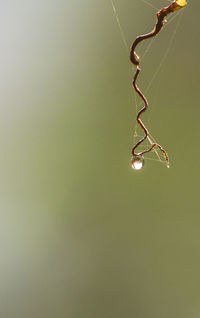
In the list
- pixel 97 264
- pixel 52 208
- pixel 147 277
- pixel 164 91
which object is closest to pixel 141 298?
pixel 147 277

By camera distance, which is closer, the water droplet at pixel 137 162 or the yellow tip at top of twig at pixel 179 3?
the yellow tip at top of twig at pixel 179 3

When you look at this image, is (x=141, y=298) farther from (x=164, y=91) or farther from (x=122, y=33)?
(x=122, y=33)

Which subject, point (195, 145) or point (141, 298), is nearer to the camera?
point (195, 145)

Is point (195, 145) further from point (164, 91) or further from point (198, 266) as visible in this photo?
point (198, 266)

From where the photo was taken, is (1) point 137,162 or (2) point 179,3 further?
(1) point 137,162

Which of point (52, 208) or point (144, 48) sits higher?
point (144, 48)

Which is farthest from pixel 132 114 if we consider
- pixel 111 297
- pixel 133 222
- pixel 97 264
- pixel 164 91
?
pixel 111 297

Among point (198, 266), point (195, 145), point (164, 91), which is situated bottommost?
point (198, 266)

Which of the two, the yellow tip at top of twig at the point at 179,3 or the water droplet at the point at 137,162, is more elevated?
the yellow tip at top of twig at the point at 179,3

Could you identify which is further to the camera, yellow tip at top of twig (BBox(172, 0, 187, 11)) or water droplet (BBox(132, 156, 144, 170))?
water droplet (BBox(132, 156, 144, 170))

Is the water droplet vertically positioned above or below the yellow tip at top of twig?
below
